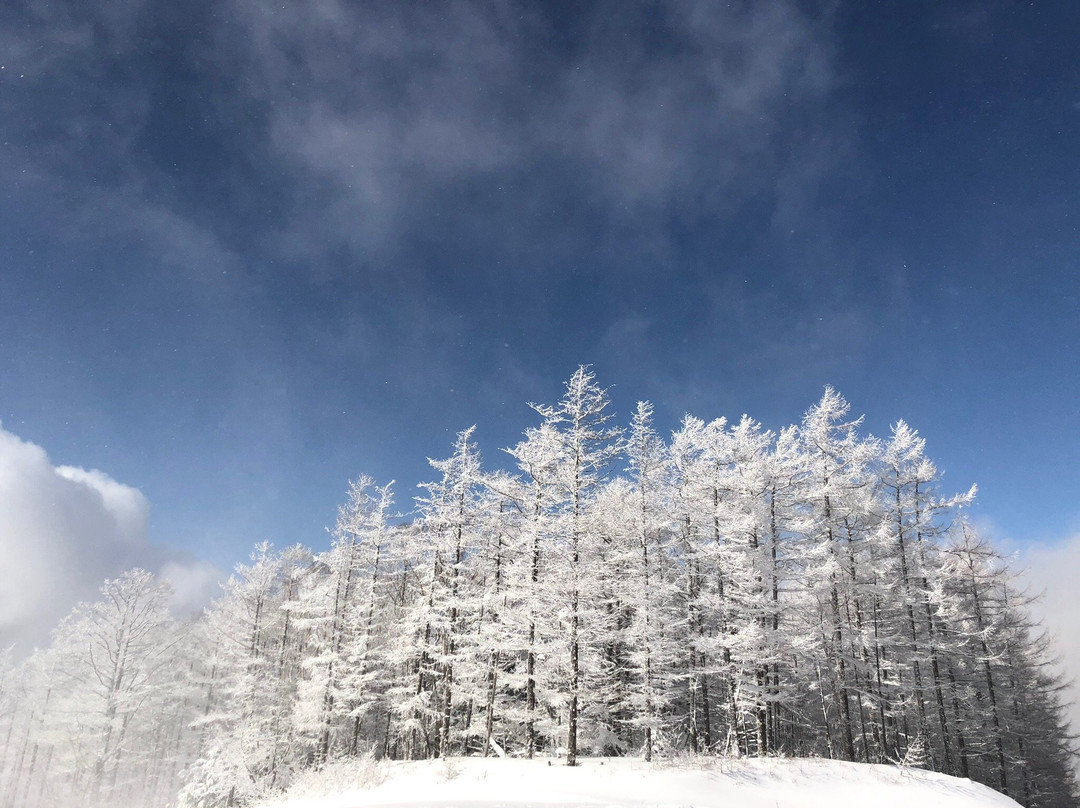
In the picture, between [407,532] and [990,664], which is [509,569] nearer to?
[407,532]

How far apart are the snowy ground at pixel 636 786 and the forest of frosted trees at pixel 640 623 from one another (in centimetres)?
225

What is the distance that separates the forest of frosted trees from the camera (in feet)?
62.8

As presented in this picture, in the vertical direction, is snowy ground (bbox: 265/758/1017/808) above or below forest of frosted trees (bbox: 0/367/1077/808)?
below

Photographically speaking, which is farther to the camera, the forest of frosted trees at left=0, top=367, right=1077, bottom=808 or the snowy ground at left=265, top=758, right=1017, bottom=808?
the forest of frosted trees at left=0, top=367, right=1077, bottom=808

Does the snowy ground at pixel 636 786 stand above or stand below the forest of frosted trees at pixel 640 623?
below

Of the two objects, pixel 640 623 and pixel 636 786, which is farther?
pixel 640 623

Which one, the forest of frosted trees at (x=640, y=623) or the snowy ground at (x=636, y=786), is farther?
the forest of frosted trees at (x=640, y=623)

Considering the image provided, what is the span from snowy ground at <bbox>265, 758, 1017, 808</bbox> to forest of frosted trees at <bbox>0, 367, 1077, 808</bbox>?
225 centimetres

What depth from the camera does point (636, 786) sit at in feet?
43.0

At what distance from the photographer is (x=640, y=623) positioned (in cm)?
1880

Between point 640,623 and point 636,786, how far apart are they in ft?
19.9

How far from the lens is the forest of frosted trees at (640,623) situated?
19141 millimetres

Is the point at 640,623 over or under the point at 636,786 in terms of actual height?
over

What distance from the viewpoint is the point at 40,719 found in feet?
147
